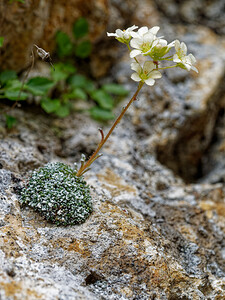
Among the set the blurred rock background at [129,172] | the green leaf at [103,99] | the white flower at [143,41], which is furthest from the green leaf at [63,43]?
the white flower at [143,41]

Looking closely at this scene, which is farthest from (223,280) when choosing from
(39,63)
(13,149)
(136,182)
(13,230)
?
(39,63)

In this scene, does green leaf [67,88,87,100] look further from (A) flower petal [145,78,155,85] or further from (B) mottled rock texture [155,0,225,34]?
(B) mottled rock texture [155,0,225,34]

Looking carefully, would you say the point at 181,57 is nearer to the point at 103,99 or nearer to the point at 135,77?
the point at 135,77

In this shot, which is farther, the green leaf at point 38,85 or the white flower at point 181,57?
the green leaf at point 38,85

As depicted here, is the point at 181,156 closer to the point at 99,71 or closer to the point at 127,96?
the point at 127,96

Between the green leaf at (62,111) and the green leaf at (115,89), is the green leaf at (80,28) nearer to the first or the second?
the green leaf at (115,89)

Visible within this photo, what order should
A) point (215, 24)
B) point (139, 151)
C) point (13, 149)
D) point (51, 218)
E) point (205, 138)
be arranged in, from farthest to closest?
point (215, 24) < point (205, 138) < point (139, 151) < point (13, 149) < point (51, 218)

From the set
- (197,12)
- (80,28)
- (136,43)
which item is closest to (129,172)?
(136,43)

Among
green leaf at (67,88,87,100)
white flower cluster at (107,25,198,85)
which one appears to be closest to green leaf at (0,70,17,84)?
green leaf at (67,88,87,100)
